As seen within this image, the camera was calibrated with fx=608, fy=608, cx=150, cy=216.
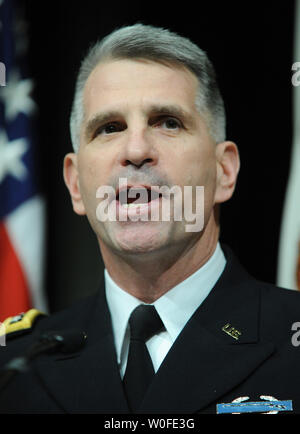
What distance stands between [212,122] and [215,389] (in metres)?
0.74

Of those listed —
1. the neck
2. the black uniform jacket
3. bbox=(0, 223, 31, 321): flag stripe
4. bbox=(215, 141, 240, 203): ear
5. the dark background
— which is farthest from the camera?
bbox=(0, 223, 31, 321): flag stripe

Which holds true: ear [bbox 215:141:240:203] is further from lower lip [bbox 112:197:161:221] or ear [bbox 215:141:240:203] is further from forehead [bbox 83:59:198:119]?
lower lip [bbox 112:197:161:221]

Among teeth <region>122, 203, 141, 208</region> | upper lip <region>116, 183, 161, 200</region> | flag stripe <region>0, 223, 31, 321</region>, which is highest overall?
upper lip <region>116, 183, 161, 200</region>

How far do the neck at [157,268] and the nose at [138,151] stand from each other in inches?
9.9

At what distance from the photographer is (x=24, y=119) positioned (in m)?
2.43

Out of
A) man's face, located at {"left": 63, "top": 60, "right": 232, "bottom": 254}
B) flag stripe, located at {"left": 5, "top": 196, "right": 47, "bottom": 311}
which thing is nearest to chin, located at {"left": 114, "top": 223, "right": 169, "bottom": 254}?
man's face, located at {"left": 63, "top": 60, "right": 232, "bottom": 254}

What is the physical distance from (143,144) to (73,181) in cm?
40

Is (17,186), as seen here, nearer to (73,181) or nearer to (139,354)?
(73,181)

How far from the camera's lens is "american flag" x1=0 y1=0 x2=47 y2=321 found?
2.36m

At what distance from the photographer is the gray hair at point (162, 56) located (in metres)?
1.68

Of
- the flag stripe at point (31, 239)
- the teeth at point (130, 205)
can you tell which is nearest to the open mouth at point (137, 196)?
the teeth at point (130, 205)

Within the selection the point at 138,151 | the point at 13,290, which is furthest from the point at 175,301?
the point at 13,290

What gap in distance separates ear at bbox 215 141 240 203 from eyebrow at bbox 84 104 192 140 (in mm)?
164

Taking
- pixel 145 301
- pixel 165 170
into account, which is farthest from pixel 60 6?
pixel 145 301
